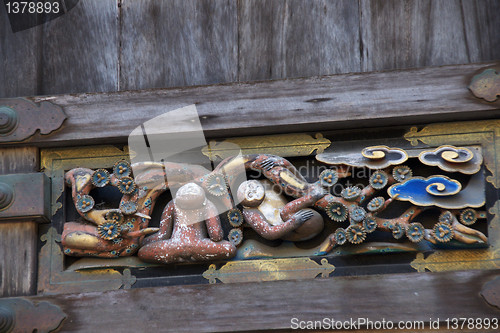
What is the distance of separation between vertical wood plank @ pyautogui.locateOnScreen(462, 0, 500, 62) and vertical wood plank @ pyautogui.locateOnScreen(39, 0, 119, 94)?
120cm

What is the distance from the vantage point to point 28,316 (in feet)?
7.93

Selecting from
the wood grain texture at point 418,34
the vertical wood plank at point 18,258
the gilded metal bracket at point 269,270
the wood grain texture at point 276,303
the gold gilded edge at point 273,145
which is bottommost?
the wood grain texture at point 276,303

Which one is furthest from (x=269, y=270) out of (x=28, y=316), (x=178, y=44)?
(x=178, y=44)

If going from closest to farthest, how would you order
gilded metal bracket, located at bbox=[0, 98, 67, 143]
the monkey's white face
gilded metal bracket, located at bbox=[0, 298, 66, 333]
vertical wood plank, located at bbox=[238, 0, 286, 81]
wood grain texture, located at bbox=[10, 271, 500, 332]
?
wood grain texture, located at bbox=[10, 271, 500, 332], gilded metal bracket, located at bbox=[0, 298, 66, 333], the monkey's white face, gilded metal bracket, located at bbox=[0, 98, 67, 143], vertical wood plank, located at bbox=[238, 0, 286, 81]

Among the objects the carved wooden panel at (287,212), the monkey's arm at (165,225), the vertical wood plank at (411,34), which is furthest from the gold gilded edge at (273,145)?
the vertical wood plank at (411,34)

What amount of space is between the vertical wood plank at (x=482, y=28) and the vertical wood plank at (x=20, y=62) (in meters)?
1.47

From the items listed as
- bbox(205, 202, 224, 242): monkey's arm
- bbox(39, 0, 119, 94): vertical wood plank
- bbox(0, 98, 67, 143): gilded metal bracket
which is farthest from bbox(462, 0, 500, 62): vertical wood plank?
bbox(0, 98, 67, 143): gilded metal bracket

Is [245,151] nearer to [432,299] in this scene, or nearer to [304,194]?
[304,194]

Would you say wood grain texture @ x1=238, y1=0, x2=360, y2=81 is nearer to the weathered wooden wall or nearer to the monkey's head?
the weathered wooden wall

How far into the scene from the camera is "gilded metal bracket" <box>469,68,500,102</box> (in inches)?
97.2

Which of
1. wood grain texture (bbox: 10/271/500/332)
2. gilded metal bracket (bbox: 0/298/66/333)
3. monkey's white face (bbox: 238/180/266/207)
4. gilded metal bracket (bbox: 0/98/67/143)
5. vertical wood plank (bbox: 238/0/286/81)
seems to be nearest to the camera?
wood grain texture (bbox: 10/271/500/332)

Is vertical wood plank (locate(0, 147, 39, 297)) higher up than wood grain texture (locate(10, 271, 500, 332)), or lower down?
higher up

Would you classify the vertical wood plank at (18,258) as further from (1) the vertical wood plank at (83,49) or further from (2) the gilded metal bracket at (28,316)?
(1) the vertical wood plank at (83,49)

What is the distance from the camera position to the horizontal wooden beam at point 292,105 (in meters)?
2.51
